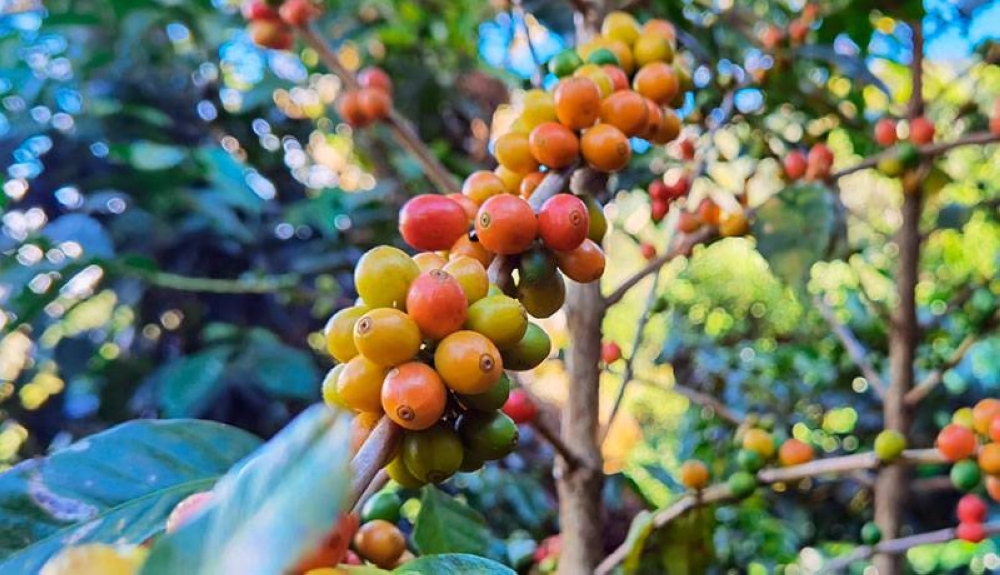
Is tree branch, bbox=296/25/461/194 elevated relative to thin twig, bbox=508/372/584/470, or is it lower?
lower

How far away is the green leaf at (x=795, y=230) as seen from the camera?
802mm

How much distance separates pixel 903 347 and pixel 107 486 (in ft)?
3.65

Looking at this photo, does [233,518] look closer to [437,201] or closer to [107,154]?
[437,201]

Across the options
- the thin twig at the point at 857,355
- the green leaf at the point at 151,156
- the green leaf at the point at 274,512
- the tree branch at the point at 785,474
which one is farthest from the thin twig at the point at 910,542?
the green leaf at the point at 151,156

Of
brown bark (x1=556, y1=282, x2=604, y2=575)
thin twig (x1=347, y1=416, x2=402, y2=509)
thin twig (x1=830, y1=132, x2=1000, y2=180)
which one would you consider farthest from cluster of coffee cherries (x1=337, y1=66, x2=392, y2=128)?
thin twig (x1=347, y1=416, x2=402, y2=509)

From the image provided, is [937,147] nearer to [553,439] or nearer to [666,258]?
[666,258]

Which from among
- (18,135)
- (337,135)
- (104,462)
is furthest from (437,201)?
(337,135)

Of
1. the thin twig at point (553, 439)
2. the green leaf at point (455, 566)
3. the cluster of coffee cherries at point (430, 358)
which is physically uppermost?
the cluster of coffee cherries at point (430, 358)

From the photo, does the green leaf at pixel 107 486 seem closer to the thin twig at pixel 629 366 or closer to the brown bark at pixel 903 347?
the thin twig at pixel 629 366

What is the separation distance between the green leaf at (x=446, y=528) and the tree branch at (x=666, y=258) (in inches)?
11.3

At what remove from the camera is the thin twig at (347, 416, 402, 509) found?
296mm

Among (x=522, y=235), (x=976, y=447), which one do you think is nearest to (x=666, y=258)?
(x=976, y=447)

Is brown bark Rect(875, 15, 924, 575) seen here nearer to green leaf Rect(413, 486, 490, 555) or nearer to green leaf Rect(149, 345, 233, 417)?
green leaf Rect(413, 486, 490, 555)

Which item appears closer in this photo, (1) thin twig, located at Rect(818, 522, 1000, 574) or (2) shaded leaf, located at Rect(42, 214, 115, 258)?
(1) thin twig, located at Rect(818, 522, 1000, 574)
